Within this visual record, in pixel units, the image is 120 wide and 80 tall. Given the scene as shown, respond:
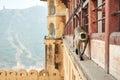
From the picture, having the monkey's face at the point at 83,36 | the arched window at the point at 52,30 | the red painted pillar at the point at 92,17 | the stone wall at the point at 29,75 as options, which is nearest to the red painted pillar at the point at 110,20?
the monkey's face at the point at 83,36

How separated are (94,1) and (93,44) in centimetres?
75

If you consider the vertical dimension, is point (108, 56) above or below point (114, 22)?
below

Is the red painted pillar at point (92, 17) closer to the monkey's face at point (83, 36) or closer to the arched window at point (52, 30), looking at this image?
the monkey's face at point (83, 36)

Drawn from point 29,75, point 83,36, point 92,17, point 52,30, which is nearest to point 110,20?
point 83,36

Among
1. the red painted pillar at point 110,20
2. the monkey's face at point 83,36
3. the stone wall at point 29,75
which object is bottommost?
the stone wall at point 29,75

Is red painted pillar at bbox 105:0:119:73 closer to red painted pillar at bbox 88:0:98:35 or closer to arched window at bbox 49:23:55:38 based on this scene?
red painted pillar at bbox 88:0:98:35

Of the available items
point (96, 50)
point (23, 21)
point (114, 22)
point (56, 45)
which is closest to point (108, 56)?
point (114, 22)

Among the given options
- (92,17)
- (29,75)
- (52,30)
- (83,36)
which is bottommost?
(29,75)

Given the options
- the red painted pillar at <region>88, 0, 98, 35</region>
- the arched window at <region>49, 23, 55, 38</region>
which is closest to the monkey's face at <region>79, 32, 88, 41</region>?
the red painted pillar at <region>88, 0, 98, 35</region>

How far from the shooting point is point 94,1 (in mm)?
5480

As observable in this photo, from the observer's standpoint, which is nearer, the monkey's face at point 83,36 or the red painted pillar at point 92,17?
the monkey's face at point 83,36

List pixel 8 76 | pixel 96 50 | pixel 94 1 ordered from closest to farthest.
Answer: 1. pixel 96 50
2. pixel 94 1
3. pixel 8 76

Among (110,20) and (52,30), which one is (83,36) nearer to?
(110,20)

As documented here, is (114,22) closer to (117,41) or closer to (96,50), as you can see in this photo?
(117,41)
